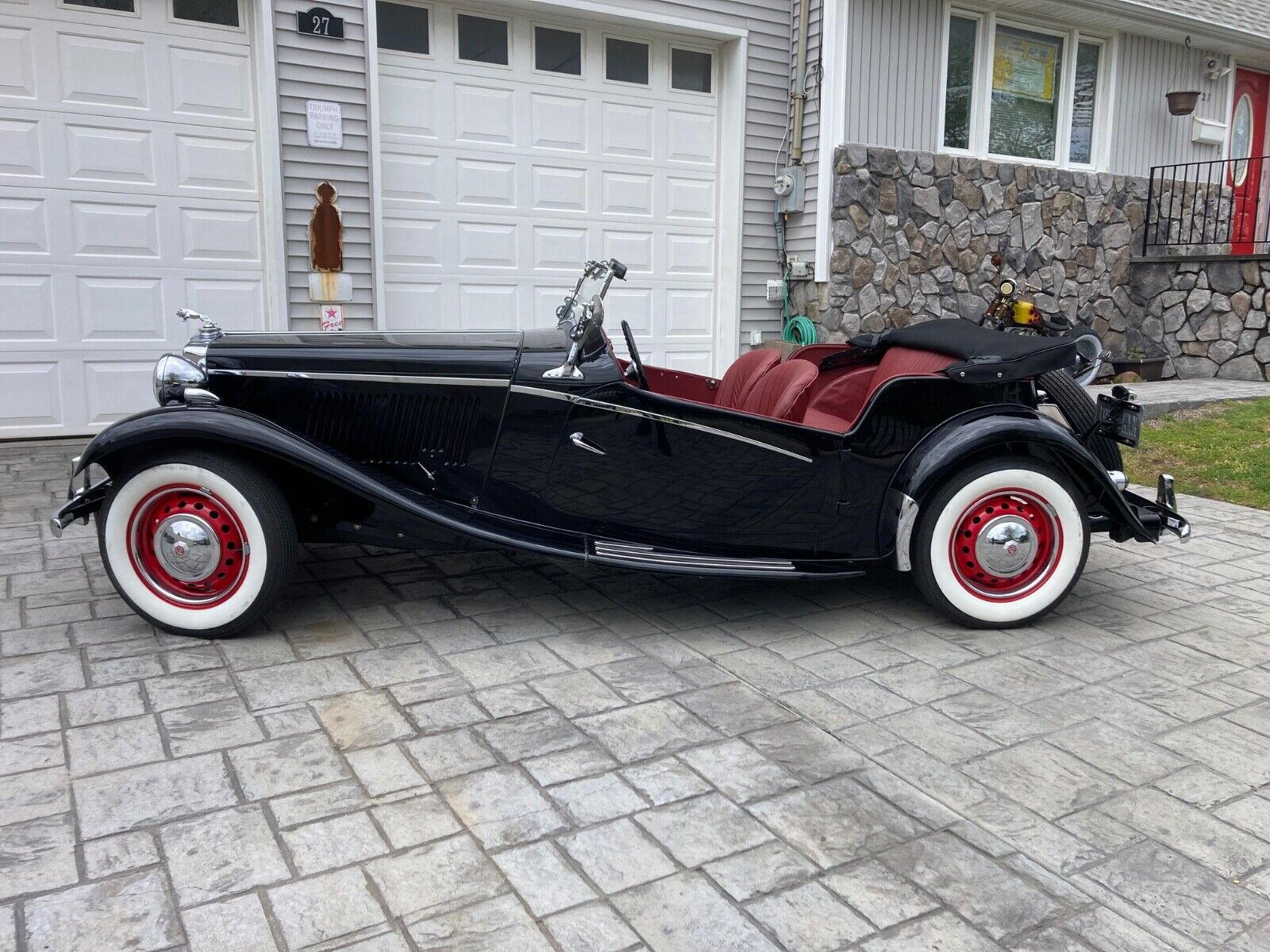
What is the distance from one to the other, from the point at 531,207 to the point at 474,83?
3.18 ft

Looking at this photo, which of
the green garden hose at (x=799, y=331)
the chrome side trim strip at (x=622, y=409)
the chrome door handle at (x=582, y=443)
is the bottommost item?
the chrome door handle at (x=582, y=443)

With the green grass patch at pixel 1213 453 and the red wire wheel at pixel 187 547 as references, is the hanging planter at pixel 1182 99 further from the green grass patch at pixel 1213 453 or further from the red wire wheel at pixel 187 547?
the red wire wheel at pixel 187 547

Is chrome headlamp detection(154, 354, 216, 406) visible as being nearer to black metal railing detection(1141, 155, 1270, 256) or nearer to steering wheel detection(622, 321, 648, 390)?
steering wheel detection(622, 321, 648, 390)

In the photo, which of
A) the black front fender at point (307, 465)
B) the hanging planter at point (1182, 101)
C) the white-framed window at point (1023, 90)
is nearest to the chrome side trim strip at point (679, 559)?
the black front fender at point (307, 465)

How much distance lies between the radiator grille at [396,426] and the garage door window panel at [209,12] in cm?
445

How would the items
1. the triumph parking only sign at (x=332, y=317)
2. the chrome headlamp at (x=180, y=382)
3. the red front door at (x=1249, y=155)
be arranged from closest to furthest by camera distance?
the chrome headlamp at (x=180, y=382) < the triumph parking only sign at (x=332, y=317) < the red front door at (x=1249, y=155)

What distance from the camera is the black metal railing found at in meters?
10.3

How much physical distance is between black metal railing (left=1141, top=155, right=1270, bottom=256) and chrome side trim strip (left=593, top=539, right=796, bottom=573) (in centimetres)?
878

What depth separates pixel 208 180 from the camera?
6590mm

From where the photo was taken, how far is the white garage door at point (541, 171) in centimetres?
718

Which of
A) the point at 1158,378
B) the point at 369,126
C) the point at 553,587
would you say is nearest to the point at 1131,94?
the point at 1158,378

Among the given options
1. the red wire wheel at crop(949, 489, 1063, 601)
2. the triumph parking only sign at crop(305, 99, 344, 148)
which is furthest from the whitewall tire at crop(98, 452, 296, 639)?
the triumph parking only sign at crop(305, 99, 344, 148)

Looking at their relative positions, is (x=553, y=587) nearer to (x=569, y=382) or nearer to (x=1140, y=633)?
(x=569, y=382)

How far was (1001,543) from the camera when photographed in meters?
3.49
